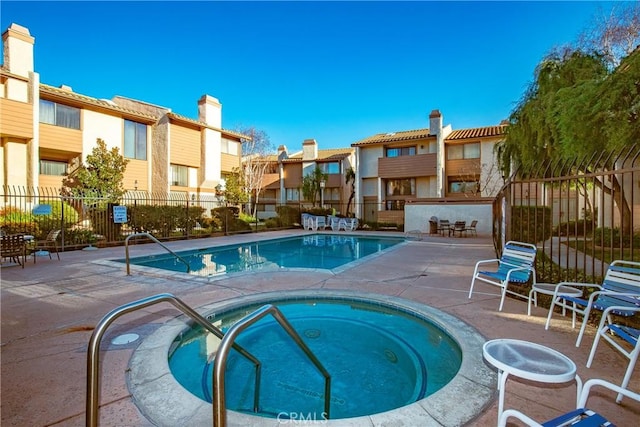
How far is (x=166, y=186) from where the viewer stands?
21.7 meters

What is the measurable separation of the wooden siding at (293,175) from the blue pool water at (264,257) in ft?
56.6

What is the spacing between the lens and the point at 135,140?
68.6ft

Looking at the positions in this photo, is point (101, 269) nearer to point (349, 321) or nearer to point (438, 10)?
point (349, 321)

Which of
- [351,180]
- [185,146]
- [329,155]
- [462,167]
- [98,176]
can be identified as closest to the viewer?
[98,176]

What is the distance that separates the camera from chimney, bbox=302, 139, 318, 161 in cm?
3192

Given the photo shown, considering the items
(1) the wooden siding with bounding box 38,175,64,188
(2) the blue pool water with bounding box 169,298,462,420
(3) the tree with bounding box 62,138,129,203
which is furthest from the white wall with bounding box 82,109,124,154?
(2) the blue pool water with bounding box 169,298,462,420

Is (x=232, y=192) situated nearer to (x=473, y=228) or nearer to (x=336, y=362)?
(x=473, y=228)

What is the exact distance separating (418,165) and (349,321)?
2176 centimetres

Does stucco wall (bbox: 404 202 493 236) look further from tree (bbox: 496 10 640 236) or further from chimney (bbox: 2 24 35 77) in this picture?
chimney (bbox: 2 24 35 77)

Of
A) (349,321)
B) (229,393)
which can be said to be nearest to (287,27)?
(349,321)

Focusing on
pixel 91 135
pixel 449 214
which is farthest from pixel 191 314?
pixel 91 135

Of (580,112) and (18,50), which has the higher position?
(18,50)

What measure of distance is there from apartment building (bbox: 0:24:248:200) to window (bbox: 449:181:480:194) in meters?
18.4

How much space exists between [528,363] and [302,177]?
30.7 m
